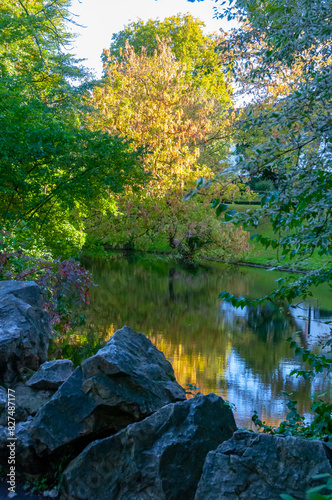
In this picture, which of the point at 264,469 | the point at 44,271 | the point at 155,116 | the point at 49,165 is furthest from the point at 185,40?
the point at 264,469

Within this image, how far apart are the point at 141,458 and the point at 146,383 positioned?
1196 millimetres

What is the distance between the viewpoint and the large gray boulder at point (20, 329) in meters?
6.72

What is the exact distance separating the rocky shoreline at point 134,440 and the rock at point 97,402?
1cm

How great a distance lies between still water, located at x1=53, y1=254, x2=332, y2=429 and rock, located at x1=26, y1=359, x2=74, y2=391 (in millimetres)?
2541

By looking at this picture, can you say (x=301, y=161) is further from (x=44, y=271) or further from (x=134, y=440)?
(x=44, y=271)

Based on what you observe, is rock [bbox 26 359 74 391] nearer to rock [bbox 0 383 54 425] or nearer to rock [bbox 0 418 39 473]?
rock [bbox 0 383 54 425]

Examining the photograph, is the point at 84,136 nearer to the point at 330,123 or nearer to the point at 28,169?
the point at 28,169

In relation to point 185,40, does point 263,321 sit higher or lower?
lower

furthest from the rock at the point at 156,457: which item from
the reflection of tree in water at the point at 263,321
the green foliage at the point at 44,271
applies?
the reflection of tree in water at the point at 263,321

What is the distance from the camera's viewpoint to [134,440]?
15.0 ft

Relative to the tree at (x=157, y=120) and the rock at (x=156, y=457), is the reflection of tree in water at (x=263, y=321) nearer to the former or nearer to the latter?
the rock at (x=156, y=457)

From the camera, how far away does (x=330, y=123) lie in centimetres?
394

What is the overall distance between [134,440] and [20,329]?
10.3ft

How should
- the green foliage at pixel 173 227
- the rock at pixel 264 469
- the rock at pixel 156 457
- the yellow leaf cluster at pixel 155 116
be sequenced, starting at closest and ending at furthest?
the rock at pixel 264 469
the rock at pixel 156 457
the yellow leaf cluster at pixel 155 116
the green foliage at pixel 173 227
